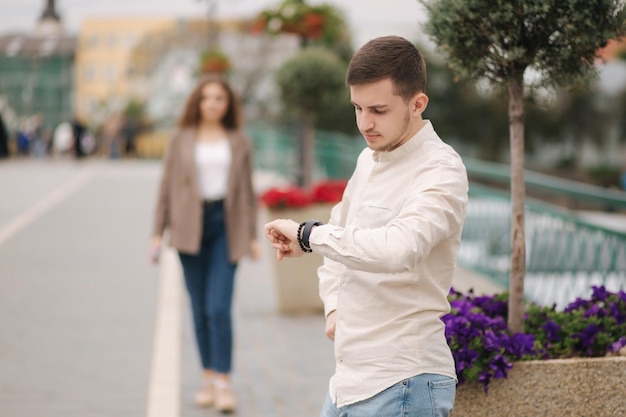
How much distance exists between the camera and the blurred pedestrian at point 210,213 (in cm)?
575

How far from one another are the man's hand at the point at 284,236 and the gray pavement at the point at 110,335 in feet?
9.83

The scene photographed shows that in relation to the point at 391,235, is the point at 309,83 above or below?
below

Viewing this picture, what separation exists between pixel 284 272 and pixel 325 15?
555 cm

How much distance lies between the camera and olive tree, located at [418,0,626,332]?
11.2 ft

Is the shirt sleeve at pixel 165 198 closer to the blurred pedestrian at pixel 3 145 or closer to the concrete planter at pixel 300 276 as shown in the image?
the concrete planter at pixel 300 276

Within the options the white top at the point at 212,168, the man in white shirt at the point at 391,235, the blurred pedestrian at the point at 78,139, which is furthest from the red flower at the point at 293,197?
the blurred pedestrian at the point at 78,139

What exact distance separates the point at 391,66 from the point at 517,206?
1.24 metres

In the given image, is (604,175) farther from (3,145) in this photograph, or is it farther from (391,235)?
(391,235)

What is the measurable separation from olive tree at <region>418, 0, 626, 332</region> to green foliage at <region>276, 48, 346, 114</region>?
30.0 feet

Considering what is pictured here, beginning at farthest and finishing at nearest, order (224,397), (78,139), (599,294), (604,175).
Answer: (604,175)
(78,139)
(224,397)
(599,294)

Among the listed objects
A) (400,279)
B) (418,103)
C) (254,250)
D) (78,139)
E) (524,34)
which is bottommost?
(78,139)

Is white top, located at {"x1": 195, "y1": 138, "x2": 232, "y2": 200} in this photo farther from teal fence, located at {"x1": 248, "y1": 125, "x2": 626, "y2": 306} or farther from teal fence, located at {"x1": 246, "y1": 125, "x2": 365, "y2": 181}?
teal fence, located at {"x1": 246, "y1": 125, "x2": 365, "y2": 181}

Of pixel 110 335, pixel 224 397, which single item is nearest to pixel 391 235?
pixel 224 397

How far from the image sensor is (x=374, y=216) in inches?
106
